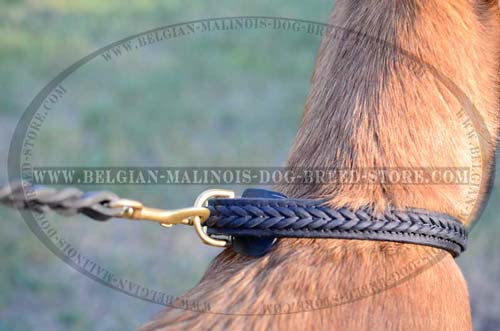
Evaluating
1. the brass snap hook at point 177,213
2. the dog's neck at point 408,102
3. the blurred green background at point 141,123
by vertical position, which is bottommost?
the brass snap hook at point 177,213

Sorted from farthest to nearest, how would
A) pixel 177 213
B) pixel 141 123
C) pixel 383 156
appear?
pixel 141 123 → pixel 383 156 → pixel 177 213

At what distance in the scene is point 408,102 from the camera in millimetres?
2361

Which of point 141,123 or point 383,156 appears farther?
point 141,123

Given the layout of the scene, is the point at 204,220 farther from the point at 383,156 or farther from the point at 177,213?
the point at 383,156

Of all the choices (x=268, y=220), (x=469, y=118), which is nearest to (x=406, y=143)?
(x=469, y=118)

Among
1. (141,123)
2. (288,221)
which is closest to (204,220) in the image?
(288,221)

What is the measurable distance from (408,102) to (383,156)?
0.56ft

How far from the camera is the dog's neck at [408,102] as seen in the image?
7.67ft

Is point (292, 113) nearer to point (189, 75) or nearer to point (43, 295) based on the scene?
point (189, 75)

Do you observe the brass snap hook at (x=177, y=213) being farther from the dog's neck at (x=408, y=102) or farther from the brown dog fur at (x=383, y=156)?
Answer: the dog's neck at (x=408, y=102)

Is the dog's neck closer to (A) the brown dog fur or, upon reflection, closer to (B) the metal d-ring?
(A) the brown dog fur

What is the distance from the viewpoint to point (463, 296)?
7.77 feet

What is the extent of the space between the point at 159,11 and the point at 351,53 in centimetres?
821

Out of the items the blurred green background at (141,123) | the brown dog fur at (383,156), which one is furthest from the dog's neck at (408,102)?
the blurred green background at (141,123)
